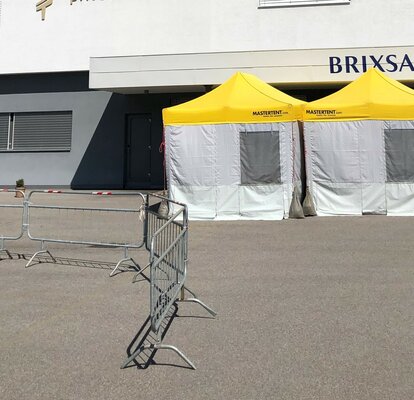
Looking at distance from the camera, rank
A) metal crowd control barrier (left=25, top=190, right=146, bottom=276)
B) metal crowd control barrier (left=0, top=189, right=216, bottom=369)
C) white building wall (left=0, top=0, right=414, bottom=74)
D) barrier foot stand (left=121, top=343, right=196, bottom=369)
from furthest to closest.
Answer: white building wall (left=0, top=0, right=414, bottom=74) → metal crowd control barrier (left=25, top=190, right=146, bottom=276) → metal crowd control barrier (left=0, top=189, right=216, bottom=369) → barrier foot stand (left=121, top=343, right=196, bottom=369)

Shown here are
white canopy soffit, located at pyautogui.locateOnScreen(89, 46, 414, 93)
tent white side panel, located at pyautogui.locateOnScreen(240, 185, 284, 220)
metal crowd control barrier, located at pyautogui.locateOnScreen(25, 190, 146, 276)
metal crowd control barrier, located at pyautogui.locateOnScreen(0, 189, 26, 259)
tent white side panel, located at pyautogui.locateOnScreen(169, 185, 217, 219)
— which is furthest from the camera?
white canopy soffit, located at pyautogui.locateOnScreen(89, 46, 414, 93)

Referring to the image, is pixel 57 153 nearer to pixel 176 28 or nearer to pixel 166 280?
pixel 176 28

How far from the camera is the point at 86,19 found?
804 inches

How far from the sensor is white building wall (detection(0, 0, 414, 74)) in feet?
60.3

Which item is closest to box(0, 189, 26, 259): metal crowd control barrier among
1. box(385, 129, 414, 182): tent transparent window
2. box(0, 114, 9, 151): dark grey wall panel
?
box(385, 129, 414, 182): tent transparent window

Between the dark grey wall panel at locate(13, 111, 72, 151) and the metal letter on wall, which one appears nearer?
the dark grey wall panel at locate(13, 111, 72, 151)

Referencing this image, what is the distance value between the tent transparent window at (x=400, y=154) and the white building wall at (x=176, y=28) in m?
8.33

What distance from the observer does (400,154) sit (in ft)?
37.8

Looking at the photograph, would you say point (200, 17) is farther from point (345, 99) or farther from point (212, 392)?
point (212, 392)

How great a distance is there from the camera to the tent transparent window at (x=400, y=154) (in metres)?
11.5

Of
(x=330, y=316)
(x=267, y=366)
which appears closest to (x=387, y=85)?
(x=330, y=316)

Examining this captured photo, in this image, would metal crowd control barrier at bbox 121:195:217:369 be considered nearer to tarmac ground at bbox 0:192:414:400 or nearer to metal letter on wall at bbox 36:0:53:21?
tarmac ground at bbox 0:192:414:400

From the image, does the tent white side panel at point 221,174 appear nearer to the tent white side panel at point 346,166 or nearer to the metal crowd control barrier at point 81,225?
the tent white side panel at point 346,166

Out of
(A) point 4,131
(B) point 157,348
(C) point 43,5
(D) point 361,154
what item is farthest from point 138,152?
(B) point 157,348
